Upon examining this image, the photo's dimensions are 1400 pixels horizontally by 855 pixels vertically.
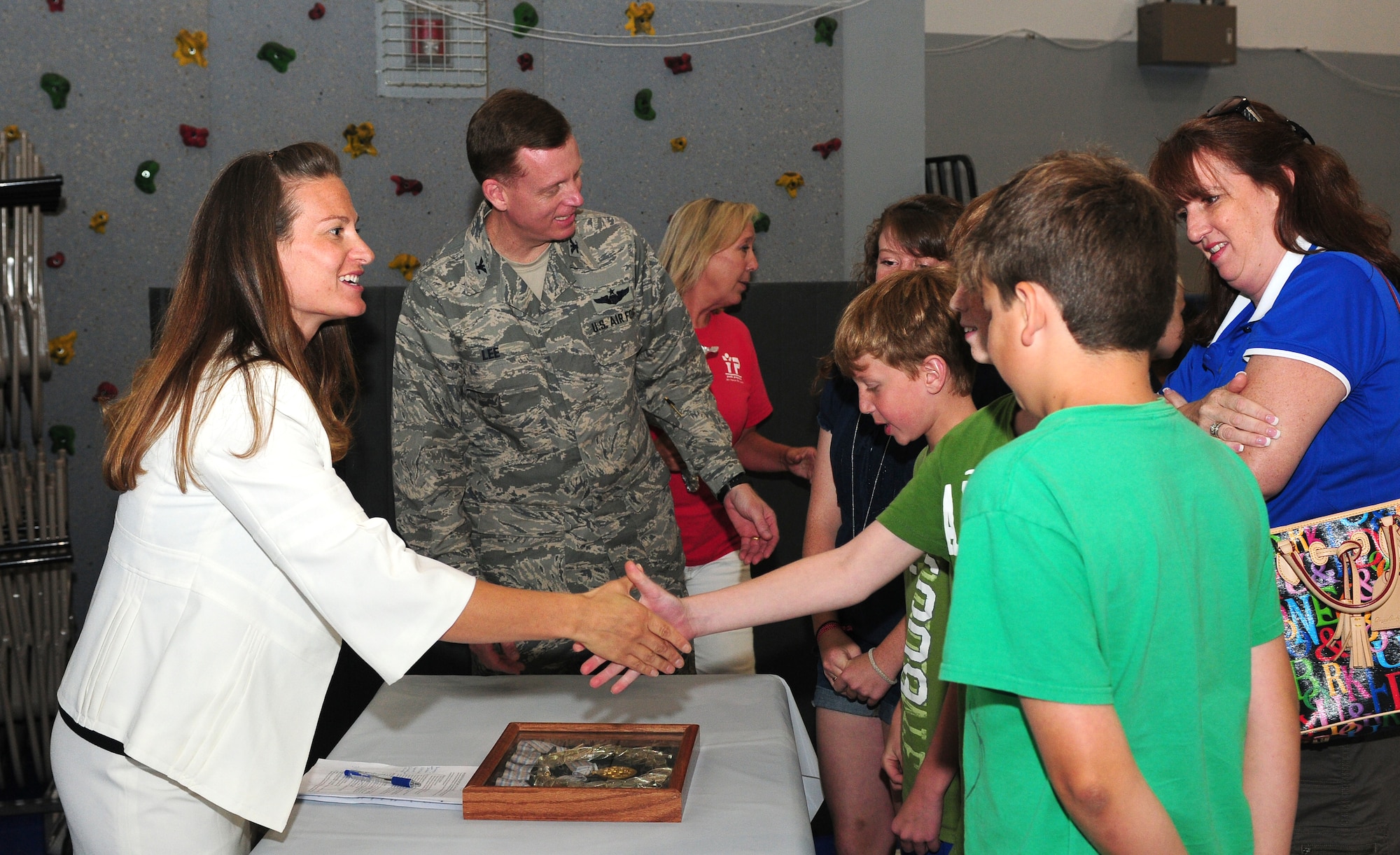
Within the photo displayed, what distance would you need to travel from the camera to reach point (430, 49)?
4316 mm

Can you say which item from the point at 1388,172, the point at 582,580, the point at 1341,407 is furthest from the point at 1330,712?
the point at 1388,172

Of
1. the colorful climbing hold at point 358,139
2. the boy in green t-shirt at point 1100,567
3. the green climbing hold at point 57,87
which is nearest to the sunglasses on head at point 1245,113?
the boy in green t-shirt at point 1100,567

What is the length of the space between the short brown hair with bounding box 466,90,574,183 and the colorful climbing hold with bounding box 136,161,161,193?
2.06 meters

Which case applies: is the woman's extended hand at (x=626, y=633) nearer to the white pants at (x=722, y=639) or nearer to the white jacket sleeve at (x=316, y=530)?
the white jacket sleeve at (x=316, y=530)

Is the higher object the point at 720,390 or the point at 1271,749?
the point at 720,390

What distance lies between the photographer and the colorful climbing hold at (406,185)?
4.34 m

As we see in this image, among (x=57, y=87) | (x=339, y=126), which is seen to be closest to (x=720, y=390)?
(x=339, y=126)

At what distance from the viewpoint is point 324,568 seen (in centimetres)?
145

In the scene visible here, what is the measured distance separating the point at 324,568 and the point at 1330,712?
1.35m

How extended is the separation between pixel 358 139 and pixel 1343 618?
384cm

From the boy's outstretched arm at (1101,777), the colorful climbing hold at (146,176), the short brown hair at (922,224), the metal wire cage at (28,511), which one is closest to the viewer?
the boy's outstretched arm at (1101,777)

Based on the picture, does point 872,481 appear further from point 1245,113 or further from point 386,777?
point 386,777

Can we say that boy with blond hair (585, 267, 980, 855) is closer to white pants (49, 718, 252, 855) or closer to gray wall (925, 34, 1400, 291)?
white pants (49, 718, 252, 855)

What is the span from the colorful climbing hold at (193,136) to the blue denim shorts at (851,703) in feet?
10.4
